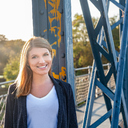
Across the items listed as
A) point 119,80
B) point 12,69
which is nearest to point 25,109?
point 119,80

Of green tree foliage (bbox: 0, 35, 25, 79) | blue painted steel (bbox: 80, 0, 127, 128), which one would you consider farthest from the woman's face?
green tree foliage (bbox: 0, 35, 25, 79)

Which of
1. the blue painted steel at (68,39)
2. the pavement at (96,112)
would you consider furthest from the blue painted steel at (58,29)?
the pavement at (96,112)

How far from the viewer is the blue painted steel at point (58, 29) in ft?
5.71

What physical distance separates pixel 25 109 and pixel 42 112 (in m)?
0.12

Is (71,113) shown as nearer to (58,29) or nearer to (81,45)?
(58,29)

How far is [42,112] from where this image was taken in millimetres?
1375

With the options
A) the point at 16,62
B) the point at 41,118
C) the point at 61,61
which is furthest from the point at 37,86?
the point at 16,62

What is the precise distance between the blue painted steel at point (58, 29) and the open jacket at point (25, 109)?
25cm

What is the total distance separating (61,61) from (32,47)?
42 cm

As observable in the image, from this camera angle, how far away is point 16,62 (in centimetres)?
2864

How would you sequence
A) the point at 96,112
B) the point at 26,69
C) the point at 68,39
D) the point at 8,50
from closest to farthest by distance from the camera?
the point at 26,69 < the point at 68,39 < the point at 96,112 < the point at 8,50

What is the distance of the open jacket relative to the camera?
1361mm

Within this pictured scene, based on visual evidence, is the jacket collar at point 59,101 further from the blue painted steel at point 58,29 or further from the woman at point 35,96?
the blue painted steel at point 58,29

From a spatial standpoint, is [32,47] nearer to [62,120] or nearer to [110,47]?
[62,120]
